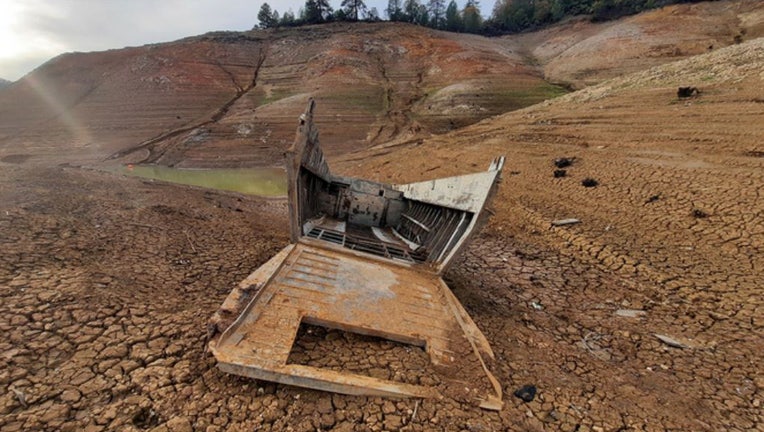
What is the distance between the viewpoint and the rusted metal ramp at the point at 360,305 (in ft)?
8.52

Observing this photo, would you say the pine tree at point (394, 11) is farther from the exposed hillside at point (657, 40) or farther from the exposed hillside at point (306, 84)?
the exposed hillside at point (657, 40)

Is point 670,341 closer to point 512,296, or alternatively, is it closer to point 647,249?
point 512,296

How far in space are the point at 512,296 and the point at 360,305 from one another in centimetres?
278

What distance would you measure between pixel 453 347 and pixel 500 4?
77882 mm

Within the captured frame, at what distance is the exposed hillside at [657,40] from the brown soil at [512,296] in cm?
1890

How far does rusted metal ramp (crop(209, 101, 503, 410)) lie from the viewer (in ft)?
8.52

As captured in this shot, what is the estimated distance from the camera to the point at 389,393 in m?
2.59

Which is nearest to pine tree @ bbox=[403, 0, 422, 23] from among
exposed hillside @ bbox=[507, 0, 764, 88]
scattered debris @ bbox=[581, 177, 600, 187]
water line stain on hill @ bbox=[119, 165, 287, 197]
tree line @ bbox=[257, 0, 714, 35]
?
tree line @ bbox=[257, 0, 714, 35]

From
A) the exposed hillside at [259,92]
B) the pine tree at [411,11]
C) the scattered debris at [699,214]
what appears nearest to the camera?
the scattered debris at [699,214]

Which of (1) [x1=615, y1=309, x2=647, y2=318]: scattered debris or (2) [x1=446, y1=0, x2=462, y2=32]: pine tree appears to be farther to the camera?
(2) [x1=446, y1=0, x2=462, y2=32]: pine tree

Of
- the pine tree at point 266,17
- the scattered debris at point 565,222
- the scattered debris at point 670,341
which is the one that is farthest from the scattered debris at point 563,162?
the pine tree at point 266,17

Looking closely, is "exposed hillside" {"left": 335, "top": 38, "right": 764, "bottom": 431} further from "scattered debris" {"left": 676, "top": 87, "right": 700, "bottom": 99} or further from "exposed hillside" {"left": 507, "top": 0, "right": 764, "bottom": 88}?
"exposed hillside" {"left": 507, "top": 0, "right": 764, "bottom": 88}

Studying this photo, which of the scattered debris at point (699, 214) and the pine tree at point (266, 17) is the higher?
the pine tree at point (266, 17)

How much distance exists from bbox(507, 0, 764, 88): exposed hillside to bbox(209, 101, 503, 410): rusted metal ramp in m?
28.0
